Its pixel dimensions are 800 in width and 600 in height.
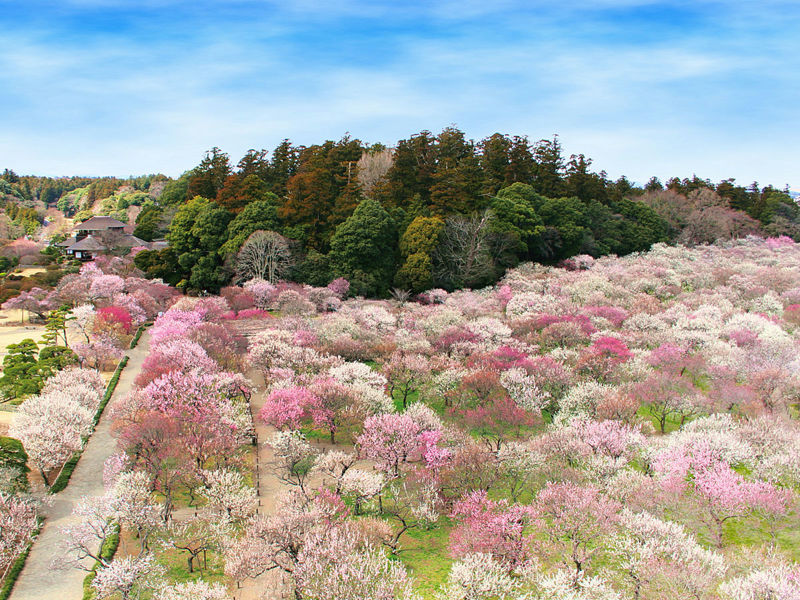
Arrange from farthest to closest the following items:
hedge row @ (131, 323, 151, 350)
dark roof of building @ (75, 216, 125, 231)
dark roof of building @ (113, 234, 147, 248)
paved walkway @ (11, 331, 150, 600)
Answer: dark roof of building @ (75, 216, 125, 231)
dark roof of building @ (113, 234, 147, 248)
hedge row @ (131, 323, 151, 350)
paved walkway @ (11, 331, 150, 600)

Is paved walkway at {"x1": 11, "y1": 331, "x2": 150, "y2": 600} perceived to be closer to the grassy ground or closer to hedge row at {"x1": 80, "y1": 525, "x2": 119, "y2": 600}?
hedge row at {"x1": 80, "y1": 525, "x2": 119, "y2": 600}

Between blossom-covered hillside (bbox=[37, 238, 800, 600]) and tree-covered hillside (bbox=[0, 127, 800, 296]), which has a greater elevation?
tree-covered hillside (bbox=[0, 127, 800, 296])

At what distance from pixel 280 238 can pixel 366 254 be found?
20.1 ft

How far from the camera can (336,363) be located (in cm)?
2130

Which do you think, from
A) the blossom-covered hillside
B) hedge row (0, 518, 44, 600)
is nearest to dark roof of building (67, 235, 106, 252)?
the blossom-covered hillside

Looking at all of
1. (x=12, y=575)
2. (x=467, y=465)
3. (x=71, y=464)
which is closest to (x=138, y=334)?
(x=71, y=464)

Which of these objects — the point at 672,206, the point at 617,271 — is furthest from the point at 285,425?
the point at 672,206

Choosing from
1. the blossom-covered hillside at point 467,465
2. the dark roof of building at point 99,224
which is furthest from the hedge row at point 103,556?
the dark roof of building at point 99,224

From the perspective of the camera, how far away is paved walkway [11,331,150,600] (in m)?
11.0

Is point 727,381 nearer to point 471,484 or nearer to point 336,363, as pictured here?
point 471,484

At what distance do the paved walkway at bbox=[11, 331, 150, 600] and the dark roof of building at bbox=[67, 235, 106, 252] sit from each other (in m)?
44.8

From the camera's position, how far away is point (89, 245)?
191 ft

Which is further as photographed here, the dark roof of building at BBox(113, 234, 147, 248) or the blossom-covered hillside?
the dark roof of building at BBox(113, 234, 147, 248)

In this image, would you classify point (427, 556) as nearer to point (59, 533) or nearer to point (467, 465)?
point (467, 465)
